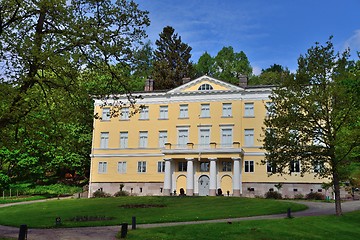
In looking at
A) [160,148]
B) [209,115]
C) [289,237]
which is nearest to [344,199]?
[209,115]

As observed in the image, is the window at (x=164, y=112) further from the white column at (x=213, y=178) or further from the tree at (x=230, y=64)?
the tree at (x=230, y=64)

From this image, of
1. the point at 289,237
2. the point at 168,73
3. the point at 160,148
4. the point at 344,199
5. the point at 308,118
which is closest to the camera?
the point at 289,237

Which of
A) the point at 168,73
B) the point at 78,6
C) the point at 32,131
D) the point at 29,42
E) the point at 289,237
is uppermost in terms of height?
the point at 168,73

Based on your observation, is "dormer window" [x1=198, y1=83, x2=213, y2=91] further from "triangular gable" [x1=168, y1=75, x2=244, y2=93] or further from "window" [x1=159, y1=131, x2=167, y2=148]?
"window" [x1=159, y1=131, x2=167, y2=148]

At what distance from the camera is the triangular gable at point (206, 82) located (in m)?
49.7

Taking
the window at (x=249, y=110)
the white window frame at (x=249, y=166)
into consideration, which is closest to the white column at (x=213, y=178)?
the white window frame at (x=249, y=166)

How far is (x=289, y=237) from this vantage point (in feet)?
61.1

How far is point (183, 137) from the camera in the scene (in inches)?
1997

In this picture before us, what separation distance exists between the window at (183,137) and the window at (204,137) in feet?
5.63

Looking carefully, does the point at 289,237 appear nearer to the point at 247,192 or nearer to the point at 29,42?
the point at 29,42

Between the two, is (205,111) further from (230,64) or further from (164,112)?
(230,64)

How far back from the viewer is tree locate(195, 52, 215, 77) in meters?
78.6

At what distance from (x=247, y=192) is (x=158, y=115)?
14.3m

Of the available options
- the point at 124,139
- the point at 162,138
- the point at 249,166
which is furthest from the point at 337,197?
the point at 124,139
